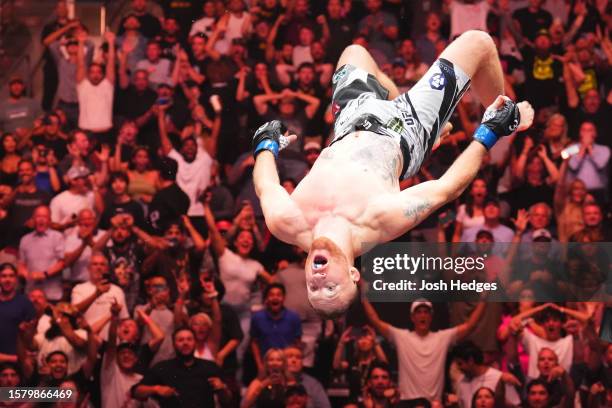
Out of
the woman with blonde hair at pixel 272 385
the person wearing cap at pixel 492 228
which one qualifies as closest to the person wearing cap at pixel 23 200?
the woman with blonde hair at pixel 272 385

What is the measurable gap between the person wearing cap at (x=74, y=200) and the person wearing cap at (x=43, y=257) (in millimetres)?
228

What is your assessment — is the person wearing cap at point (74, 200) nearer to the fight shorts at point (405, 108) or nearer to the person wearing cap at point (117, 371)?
the person wearing cap at point (117, 371)

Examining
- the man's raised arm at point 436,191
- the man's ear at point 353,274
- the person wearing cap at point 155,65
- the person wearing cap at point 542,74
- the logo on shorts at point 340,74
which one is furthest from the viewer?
the person wearing cap at point 155,65

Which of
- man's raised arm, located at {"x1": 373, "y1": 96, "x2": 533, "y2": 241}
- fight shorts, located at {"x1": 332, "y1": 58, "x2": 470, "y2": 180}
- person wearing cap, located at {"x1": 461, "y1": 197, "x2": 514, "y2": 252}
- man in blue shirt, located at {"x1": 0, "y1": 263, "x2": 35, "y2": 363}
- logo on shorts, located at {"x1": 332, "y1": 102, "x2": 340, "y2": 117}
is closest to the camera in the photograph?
man's raised arm, located at {"x1": 373, "y1": 96, "x2": 533, "y2": 241}

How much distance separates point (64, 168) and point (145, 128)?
37.5 inches

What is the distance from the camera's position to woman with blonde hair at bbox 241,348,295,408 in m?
10.7

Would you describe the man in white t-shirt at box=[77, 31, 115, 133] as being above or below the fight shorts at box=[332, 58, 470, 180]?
above

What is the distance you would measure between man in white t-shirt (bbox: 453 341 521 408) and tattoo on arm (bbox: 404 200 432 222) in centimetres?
306

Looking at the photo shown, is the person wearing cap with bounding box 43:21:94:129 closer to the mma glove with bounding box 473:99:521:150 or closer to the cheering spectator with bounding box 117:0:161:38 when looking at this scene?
the cheering spectator with bounding box 117:0:161:38

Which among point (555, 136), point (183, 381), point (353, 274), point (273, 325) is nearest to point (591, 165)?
point (555, 136)

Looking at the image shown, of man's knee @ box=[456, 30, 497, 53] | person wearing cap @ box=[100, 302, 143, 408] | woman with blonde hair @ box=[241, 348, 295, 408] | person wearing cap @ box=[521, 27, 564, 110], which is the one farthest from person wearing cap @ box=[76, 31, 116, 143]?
man's knee @ box=[456, 30, 497, 53]

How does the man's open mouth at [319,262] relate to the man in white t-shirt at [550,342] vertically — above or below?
above

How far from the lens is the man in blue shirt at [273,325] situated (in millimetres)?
11117

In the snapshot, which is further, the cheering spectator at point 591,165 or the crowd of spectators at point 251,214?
the cheering spectator at point 591,165
